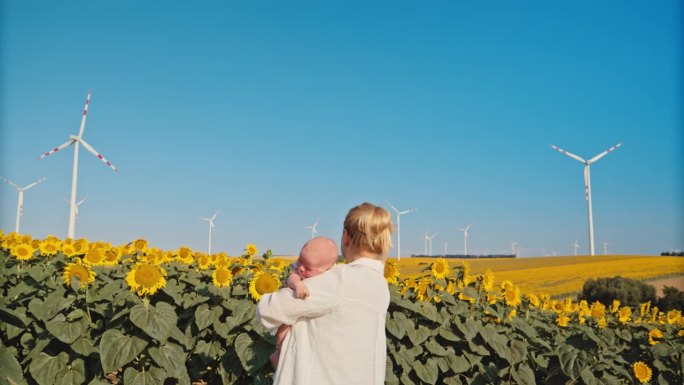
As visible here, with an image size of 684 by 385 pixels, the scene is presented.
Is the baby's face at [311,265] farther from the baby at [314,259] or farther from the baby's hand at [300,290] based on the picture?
the baby's hand at [300,290]

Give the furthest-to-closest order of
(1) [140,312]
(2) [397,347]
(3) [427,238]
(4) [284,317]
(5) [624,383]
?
(3) [427,238], (5) [624,383], (2) [397,347], (1) [140,312], (4) [284,317]

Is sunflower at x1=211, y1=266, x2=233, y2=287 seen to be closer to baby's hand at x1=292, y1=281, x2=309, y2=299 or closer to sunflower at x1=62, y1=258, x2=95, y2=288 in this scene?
sunflower at x1=62, y1=258, x2=95, y2=288

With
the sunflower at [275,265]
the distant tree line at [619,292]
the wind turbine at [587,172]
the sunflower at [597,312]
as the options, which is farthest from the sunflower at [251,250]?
the wind turbine at [587,172]

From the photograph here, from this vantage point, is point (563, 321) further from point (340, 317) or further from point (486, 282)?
point (340, 317)

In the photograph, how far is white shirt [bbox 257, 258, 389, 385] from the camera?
326cm

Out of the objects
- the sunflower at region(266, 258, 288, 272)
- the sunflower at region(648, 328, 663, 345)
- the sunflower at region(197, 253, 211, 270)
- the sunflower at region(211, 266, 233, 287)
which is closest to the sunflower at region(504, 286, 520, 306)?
the sunflower at region(648, 328, 663, 345)

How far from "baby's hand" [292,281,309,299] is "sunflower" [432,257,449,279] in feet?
13.5

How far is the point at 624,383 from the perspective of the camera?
22.0 feet

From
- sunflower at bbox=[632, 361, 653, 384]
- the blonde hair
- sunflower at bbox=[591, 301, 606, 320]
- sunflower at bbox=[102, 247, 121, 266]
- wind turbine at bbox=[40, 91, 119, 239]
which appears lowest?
sunflower at bbox=[632, 361, 653, 384]

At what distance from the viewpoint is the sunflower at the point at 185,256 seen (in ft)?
26.7

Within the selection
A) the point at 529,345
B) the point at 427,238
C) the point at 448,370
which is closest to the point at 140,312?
the point at 448,370

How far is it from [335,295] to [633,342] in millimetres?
5615

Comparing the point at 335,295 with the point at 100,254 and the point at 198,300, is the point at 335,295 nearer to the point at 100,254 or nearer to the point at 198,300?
the point at 198,300

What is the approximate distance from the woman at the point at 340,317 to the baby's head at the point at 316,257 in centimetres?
4
